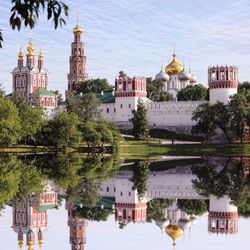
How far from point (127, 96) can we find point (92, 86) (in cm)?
1847

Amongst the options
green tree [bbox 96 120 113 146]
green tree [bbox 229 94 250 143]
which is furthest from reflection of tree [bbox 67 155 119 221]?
green tree [bbox 229 94 250 143]

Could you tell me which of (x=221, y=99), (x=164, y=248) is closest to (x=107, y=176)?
(x=164, y=248)

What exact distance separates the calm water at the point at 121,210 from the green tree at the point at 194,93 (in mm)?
54370

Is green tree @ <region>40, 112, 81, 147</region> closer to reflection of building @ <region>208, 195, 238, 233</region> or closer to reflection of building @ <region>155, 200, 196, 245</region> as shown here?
reflection of building @ <region>208, 195, 238, 233</region>

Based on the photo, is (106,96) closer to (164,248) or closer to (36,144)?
(36,144)

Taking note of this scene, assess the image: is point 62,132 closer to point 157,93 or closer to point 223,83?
point 223,83

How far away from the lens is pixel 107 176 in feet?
94.2

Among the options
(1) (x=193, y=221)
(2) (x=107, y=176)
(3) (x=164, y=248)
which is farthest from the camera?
(2) (x=107, y=176)

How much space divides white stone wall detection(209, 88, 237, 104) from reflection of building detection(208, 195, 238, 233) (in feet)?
169

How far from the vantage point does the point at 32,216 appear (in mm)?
15922

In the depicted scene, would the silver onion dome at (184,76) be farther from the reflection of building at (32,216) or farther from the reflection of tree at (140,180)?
the reflection of building at (32,216)

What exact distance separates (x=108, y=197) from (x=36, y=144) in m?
33.0

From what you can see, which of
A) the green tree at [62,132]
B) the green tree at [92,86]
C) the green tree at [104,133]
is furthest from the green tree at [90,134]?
the green tree at [92,86]

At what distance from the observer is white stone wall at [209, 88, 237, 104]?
71375 millimetres
